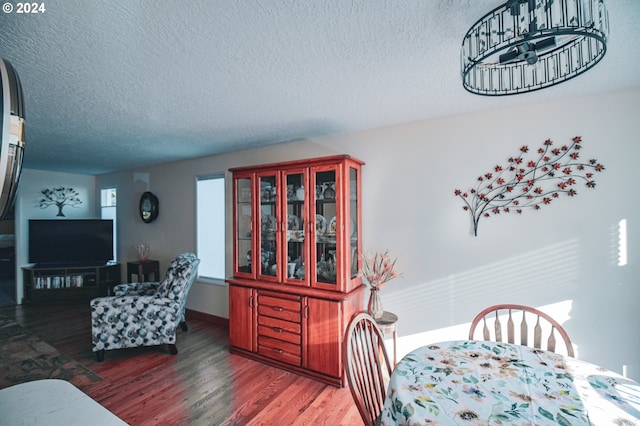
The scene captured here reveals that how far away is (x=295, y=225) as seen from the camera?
2.79m

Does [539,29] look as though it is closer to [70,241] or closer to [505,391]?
[505,391]

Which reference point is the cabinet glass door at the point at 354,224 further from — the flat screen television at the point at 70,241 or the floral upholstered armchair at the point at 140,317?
the flat screen television at the point at 70,241

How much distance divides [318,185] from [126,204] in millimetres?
4289

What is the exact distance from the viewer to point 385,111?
94.5 inches

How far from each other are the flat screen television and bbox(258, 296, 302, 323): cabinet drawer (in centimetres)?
398

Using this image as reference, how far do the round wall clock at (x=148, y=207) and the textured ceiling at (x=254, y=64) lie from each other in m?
1.81

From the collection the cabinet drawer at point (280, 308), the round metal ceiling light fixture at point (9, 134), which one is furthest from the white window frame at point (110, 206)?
the round metal ceiling light fixture at point (9, 134)

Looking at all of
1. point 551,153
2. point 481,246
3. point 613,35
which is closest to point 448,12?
point 613,35

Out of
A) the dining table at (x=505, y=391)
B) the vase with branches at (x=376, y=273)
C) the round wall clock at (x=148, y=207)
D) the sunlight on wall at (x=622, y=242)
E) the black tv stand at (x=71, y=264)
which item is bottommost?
the black tv stand at (x=71, y=264)

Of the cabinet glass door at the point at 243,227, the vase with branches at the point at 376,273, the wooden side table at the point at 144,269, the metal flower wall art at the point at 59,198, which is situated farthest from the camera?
the metal flower wall art at the point at 59,198

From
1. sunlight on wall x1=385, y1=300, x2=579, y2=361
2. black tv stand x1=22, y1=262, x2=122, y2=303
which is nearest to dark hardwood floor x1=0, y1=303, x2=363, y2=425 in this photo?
sunlight on wall x1=385, y1=300, x2=579, y2=361

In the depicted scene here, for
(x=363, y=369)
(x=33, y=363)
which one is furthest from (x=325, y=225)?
(x=33, y=363)

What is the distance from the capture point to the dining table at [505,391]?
1006 mm

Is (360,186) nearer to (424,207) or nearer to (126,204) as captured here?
(424,207)
